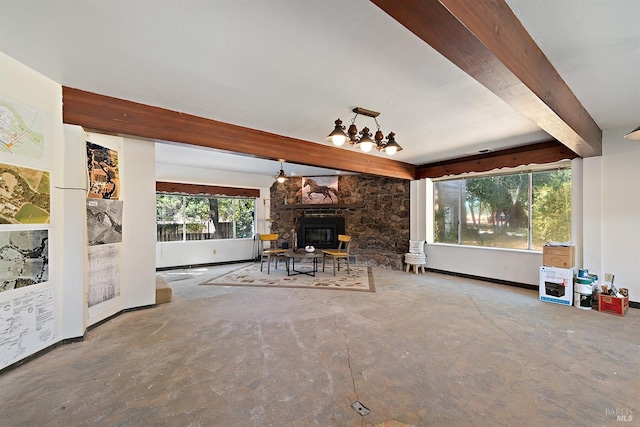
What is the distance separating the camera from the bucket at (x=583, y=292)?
11.4ft

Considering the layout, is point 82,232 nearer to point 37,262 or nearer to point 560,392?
point 37,262

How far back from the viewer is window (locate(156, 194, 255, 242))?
634 centimetres

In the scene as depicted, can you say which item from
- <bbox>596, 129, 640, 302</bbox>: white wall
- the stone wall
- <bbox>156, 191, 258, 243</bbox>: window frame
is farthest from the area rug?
<bbox>596, 129, 640, 302</bbox>: white wall

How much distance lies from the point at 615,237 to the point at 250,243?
7172 millimetres

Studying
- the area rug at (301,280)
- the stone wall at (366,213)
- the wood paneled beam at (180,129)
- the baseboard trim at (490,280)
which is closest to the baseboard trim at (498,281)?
the baseboard trim at (490,280)

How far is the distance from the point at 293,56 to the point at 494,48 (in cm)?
127

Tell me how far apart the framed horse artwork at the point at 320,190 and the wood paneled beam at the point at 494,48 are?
5.15 meters

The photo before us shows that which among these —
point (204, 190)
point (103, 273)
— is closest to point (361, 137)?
point (103, 273)

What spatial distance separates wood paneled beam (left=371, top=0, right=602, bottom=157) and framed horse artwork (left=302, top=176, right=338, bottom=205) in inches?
203

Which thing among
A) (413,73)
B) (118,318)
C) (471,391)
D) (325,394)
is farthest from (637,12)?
(118,318)

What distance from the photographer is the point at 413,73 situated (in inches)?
83.7

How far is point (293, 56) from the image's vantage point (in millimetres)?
1914

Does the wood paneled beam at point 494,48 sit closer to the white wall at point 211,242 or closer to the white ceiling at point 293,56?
the white ceiling at point 293,56

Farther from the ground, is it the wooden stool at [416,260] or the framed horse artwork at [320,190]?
the framed horse artwork at [320,190]
